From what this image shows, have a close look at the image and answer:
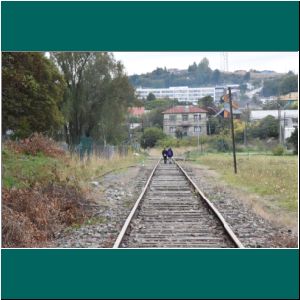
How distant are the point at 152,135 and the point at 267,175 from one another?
210 inches

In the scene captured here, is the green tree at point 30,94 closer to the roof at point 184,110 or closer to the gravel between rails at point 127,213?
the gravel between rails at point 127,213

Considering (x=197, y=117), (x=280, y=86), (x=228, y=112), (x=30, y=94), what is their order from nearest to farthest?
(x=280, y=86) → (x=197, y=117) → (x=228, y=112) → (x=30, y=94)

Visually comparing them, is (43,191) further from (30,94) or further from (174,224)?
(30,94)

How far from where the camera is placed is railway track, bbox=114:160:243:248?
7.74 m

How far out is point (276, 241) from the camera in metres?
7.86

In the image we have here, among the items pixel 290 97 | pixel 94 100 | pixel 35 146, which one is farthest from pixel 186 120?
pixel 35 146

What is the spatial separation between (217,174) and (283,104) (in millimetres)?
8633

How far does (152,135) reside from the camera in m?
9.70

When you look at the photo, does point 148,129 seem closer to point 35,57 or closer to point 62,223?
point 62,223

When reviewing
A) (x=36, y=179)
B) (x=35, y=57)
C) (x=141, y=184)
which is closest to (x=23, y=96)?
(x=35, y=57)

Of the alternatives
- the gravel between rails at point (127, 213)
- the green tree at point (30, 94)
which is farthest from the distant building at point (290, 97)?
the green tree at point (30, 94)

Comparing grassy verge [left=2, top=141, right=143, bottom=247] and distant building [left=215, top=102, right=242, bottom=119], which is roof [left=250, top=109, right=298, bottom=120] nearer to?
distant building [left=215, top=102, right=242, bottom=119]

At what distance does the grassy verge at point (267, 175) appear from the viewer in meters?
10.9

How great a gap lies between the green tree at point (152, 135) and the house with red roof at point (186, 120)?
0.48ft
